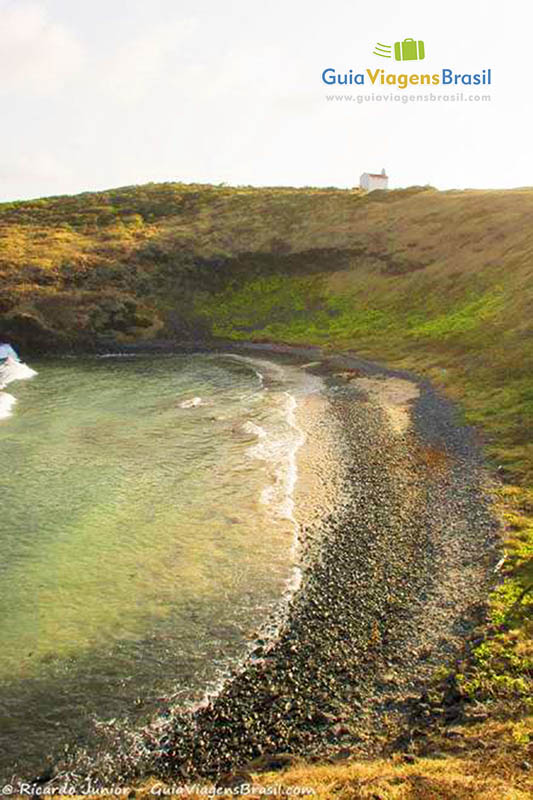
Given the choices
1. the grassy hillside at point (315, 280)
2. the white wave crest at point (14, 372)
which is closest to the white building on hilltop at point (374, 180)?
the grassy hillside at point (315, 280)

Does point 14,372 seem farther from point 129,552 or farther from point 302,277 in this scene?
point 302,277

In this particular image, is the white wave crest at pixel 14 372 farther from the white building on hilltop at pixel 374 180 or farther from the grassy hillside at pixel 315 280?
the white building on hilltop at pixel 374 180

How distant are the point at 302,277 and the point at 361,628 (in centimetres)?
7318

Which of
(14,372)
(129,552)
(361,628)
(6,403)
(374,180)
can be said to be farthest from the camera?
(374,180)

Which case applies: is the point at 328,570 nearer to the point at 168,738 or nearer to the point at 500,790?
the point at 168,738

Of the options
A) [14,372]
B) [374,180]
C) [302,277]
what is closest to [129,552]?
[14,372]

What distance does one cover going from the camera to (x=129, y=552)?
24922mm

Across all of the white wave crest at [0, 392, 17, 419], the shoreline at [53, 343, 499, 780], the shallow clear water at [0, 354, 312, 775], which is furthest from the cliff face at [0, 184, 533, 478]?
the white wave crest at [0, 392, 17, 419]

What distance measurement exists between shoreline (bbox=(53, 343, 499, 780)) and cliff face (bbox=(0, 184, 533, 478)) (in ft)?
71.2

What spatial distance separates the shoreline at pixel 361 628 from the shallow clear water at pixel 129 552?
1.38m

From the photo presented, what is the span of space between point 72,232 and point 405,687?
101 m

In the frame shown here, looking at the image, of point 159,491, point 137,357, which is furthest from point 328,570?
point 137,357

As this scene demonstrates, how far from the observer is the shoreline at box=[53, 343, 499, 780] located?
1490 centimetres

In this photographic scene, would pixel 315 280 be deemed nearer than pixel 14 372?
No
